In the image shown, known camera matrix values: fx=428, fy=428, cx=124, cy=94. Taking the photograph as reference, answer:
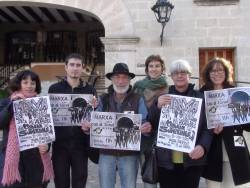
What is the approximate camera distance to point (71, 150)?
4574 mm

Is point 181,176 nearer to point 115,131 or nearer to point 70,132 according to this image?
point 115,131

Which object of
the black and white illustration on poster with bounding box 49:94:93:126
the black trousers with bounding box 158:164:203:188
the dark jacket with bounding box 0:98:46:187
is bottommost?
the black trousers with bounding box 158:164:203:188

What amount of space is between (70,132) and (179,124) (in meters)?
1.17

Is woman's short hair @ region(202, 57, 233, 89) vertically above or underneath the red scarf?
above

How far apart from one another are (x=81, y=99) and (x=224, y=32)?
8.30 meters

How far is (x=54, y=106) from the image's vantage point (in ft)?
15.1

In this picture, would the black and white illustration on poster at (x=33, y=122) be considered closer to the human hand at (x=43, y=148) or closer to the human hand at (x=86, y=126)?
the human hand at (x=43, y=148)

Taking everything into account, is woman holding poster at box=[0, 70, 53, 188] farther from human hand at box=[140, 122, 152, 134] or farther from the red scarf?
human hand at box=[140, 122, 152, 134]

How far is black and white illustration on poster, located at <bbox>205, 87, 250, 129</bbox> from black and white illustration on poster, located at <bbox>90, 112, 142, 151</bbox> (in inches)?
28.8

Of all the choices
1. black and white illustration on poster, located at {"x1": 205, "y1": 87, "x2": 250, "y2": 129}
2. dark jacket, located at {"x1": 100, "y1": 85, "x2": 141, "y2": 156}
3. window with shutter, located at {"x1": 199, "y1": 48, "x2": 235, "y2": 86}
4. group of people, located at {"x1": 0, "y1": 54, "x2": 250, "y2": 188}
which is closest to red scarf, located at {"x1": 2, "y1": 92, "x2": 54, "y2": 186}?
group of people, located at {"x1": 0, "y1": 54, "x2": 250, "y2": 188}

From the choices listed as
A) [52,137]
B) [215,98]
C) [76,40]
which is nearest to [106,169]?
[52,137]

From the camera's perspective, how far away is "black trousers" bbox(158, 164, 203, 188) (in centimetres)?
425

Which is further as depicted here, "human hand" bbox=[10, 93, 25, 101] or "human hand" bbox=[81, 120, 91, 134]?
"human hand" bbox=[81, 120, 91, 134]

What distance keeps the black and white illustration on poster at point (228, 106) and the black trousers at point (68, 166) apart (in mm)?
1427
